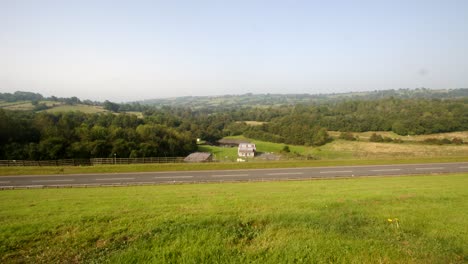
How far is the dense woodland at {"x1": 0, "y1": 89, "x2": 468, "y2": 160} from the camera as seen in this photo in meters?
44.7

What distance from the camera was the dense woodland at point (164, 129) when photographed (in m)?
44.7

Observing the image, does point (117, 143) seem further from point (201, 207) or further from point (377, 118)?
point (377, 118)

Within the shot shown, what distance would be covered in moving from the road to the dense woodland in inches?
799

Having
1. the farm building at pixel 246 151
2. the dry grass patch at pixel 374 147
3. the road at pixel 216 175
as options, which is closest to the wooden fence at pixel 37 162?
the road at pixel 216 175

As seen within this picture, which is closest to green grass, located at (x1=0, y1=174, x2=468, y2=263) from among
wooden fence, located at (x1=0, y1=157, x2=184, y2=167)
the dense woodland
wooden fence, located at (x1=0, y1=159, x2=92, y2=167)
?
wooden fence, located at (x1=0, y1=157, x2=184, y2=167)

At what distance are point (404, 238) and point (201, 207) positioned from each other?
644cm

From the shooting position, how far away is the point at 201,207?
1014cm

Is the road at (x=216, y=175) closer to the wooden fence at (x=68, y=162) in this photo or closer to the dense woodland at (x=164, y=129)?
the wooden fence at (x=68, y=162)

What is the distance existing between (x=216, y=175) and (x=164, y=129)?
141 ft

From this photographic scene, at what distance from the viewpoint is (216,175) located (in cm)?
2702

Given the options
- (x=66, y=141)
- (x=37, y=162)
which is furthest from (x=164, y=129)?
(x=37, y=162)

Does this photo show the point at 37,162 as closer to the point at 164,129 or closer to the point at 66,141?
the point at 66,141

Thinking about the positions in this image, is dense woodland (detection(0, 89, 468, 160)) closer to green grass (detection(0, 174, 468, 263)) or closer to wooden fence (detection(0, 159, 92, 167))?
wooden fence (detection(0, 159, 92, 167))

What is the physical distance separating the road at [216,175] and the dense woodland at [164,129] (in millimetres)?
20286
